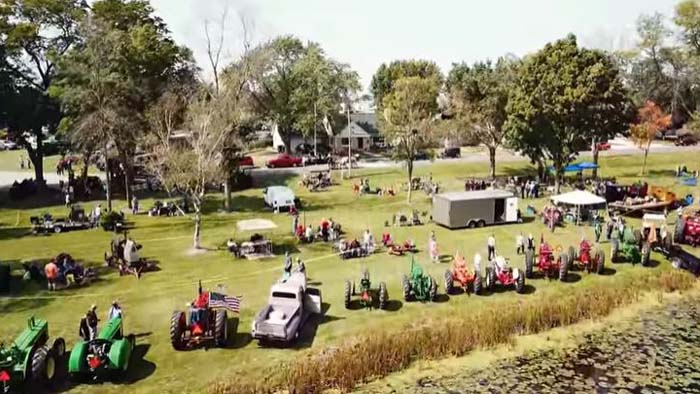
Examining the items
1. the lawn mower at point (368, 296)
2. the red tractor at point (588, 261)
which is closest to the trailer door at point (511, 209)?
the red tractor at point (588, 261)

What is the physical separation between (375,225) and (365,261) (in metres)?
8.36

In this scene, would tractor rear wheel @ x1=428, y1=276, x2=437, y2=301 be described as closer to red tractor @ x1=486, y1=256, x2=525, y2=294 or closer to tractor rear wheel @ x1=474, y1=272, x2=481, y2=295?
tractor rear wheel @ x1=474, y1=272, x2=481, y2=295

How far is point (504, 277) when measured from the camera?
2555 cm

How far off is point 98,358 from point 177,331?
8.78ft

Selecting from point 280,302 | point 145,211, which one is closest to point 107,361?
point 280,302

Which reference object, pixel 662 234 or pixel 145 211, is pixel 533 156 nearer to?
pixel 662 234

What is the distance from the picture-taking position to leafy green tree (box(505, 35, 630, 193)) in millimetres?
44469

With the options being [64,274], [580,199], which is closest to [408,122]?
[580,199]

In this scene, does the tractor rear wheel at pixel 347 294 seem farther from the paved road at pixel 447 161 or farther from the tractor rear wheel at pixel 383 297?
the paved road at pixel 447 161

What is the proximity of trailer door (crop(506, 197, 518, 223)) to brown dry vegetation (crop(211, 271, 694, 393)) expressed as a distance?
11003 mm

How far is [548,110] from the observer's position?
1779 inches

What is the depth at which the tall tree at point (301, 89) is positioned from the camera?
2776 inches

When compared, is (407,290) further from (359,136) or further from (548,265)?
(359,136)

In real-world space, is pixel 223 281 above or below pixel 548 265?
below
